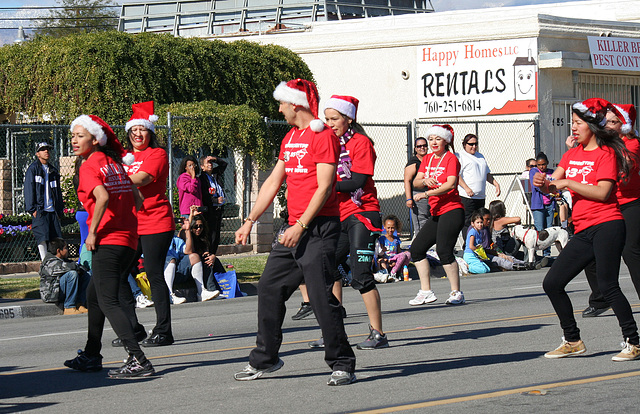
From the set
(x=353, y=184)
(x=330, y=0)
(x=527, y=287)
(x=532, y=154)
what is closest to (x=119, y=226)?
(x=353, y=184)

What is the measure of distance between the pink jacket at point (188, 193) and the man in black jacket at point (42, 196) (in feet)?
7.05

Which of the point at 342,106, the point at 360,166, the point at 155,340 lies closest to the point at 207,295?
the point at 155,340

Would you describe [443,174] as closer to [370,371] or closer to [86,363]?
[370,371]

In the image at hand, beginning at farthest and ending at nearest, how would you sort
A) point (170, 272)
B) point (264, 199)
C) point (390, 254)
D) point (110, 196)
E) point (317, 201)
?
1. point (390, 254)
2. point (170, 272)
3. point (110, 196)
4. point (264, 199)
5. point (317, 201)

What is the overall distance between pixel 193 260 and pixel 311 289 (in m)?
7.05

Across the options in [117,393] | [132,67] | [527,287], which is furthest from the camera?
[132,67]

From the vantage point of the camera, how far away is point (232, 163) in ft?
67.8

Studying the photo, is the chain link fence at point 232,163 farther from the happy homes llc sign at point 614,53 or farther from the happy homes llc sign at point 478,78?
the happy homes llc sign at point 614,53

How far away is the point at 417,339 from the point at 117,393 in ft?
10.1

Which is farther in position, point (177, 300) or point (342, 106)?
point (177, 300)

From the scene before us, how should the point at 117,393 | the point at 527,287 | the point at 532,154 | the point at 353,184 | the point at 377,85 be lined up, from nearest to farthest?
the point at 117,393 < the point at 353,184 < the point at 527,287 < the point at 532,154 < the point at 377,85

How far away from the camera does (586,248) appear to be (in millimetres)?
7426

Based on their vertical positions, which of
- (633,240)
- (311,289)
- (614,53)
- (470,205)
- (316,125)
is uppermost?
(614,53)

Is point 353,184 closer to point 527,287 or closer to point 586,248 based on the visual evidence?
point 586,248
